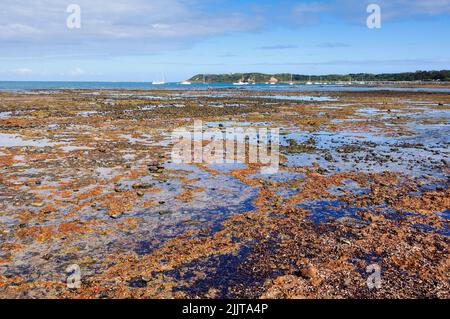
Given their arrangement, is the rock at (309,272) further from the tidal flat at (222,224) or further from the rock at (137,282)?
the rock at (137,282)

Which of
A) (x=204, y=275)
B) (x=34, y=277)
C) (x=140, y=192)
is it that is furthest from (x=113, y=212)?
(x=204, y=275)

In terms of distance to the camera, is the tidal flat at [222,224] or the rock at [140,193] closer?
the tidal flat at [222,224]

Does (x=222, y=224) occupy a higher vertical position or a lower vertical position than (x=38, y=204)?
lower

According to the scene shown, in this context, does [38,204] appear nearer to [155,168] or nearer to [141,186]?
[141,186]

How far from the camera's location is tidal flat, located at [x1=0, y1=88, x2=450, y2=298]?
381 inches

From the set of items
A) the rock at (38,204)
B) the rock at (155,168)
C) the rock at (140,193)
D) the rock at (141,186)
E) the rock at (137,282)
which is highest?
the rock at (155,168)

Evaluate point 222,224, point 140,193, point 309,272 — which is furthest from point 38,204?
point 309,272

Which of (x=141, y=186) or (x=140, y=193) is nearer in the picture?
(x=140, y=193)

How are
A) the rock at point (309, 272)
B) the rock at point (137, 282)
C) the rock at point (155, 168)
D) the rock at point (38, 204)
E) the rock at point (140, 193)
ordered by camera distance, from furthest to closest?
1. the rock at point (155, 168)
2. the rock at point (140, 193)
3. the rock at point (38, 204)
4. the rock at point (309, 272)
5. the rock at point (137, 282)

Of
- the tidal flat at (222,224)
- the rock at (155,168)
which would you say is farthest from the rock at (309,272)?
the rock at (155,168)

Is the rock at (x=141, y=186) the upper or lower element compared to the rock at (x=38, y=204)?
upper

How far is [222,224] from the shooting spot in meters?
13.6

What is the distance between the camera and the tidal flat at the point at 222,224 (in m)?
9.67

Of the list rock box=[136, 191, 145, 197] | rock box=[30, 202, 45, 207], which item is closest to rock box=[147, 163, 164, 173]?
rock box=[136, 191, 145, 197]
